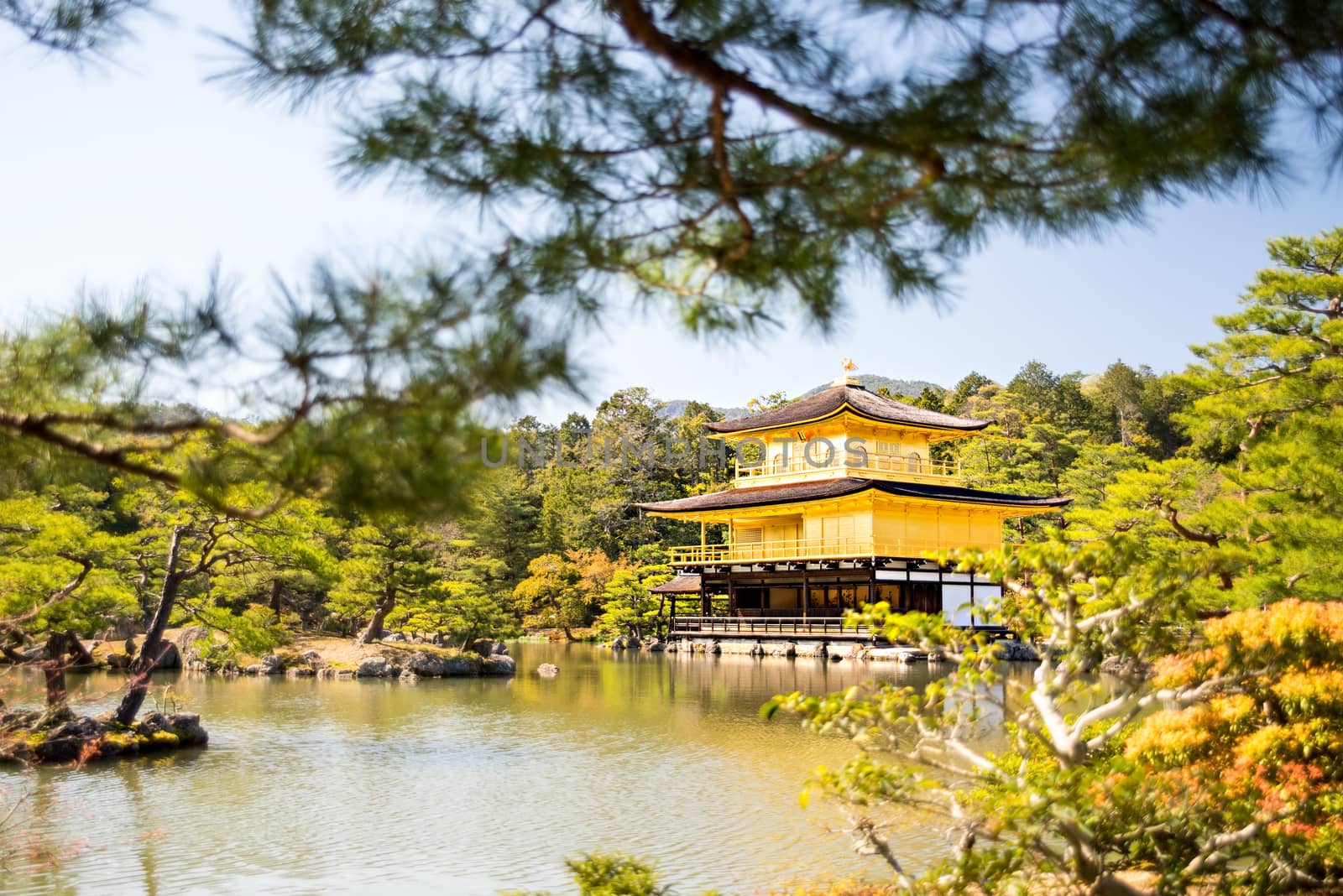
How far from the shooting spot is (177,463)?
276cm

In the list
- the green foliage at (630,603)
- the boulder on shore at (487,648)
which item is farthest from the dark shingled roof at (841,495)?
the boulder on shore at (487,648)

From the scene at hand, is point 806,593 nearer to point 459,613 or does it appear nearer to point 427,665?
point 459,613

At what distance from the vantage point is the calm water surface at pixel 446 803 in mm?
5504

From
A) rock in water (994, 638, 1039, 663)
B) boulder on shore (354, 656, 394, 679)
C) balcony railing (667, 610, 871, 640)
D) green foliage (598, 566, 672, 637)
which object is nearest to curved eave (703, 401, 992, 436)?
green foliage (598, 566, 672, 637)

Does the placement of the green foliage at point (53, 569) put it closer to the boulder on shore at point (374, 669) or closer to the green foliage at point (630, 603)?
the boulder on shore at point (374, 669)

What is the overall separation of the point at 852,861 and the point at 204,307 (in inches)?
173

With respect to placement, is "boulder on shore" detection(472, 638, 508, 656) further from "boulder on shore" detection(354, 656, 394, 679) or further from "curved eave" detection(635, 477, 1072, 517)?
"curved eave" detection(635, 477, 1072, 517)

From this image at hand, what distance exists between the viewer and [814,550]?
74.6 ft

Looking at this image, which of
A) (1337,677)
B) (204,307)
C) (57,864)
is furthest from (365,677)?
(204,307)

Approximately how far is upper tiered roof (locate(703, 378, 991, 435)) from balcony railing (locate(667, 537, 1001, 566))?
2.61m

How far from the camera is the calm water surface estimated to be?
5.50 metres

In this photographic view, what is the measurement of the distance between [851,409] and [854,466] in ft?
4.69

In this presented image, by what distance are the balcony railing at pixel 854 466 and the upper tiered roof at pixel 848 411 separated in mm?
871

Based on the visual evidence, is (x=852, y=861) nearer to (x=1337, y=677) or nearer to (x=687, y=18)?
(x=1337, y=677)
